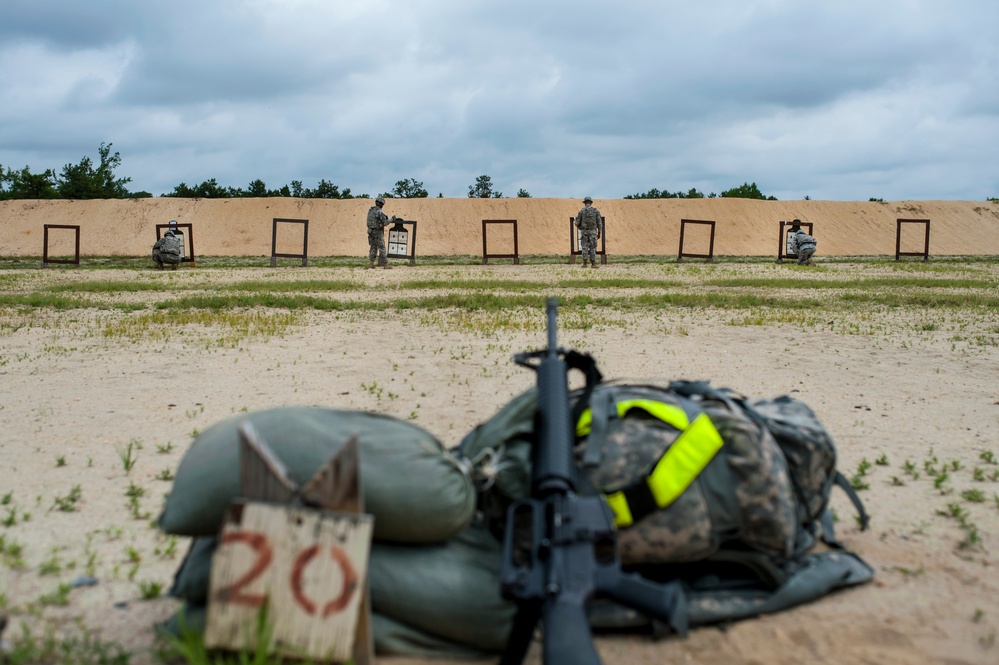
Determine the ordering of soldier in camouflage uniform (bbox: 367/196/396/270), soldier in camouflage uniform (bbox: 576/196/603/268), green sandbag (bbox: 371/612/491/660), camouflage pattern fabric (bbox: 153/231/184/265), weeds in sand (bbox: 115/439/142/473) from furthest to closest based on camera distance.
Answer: soldier in camouflage uniform (bbox: 576/196/603/268)
camouflage pattern fabric (bbox: 153/231/184/265)
soldier in camouflage uniform (bbox: 367/196/396/270)
weeds in sand (bbox: 115/439/142/473)
green sandbag (bbox: 371/612/491/660)

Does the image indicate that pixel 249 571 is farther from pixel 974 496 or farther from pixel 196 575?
pixel 974 496

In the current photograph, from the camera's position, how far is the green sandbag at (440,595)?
3.06 meters

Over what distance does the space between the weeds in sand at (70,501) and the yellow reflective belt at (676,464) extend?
279cm

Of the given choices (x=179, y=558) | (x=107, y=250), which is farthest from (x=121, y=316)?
(x=107, y=250)

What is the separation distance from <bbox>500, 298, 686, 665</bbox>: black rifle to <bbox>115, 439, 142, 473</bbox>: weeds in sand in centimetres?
327

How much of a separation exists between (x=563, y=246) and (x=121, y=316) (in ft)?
128

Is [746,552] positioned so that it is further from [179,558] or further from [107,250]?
[107,250]

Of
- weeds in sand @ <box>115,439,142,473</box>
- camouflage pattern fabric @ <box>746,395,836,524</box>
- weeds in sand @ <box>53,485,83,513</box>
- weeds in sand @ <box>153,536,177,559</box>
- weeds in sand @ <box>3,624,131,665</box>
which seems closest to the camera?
weeds in sand @ <box>3,624,131,665</box>

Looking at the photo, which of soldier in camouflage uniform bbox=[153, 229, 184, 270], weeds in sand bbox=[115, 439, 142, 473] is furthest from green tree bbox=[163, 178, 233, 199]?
weeds in sand bbox=[115, 439, 142, 473]

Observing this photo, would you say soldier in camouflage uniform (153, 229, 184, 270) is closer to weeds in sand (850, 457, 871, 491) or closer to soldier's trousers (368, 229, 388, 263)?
soldier's trousers (368, 229, 388, 263)

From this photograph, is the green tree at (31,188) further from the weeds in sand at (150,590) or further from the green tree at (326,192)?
the weeds in sand at (150,590)

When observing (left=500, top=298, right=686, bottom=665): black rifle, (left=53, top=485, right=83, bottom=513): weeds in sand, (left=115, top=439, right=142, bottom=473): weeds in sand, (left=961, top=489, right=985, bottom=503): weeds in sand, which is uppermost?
(left=500, top=298, right=686, bottom=665): black rifle

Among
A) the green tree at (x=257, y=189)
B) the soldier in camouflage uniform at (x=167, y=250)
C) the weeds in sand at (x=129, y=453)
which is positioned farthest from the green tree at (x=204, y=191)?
the weeds in sand at (x=129, y=453)

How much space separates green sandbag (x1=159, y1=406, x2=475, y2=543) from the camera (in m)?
3.00
